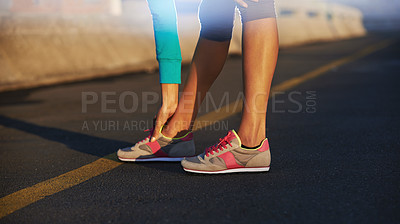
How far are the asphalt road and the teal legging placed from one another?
48 cm

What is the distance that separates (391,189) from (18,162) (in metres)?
1.93

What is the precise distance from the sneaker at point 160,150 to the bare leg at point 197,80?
4 cm

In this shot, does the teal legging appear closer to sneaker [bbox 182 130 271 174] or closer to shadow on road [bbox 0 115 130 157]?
sneaker [bbox 182 130 271 174]

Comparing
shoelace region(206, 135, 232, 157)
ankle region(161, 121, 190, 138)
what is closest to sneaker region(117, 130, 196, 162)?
ankle region(161, 121, 190, 138)

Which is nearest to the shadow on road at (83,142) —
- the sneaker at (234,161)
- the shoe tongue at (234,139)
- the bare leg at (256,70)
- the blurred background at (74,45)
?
the sneaker at (234,161)

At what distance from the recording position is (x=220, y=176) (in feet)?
7.61

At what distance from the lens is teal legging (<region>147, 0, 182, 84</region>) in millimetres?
2504

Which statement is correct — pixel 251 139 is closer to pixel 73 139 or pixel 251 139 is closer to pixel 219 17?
pixel 219 17

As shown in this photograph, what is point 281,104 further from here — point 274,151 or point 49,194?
point 49,194

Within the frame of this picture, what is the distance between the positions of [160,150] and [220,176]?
44 cm

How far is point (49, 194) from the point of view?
6.91 ft

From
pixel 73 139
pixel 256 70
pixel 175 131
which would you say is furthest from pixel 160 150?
pixel 73 139

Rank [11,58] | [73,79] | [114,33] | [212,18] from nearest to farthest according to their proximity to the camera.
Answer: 1. [212,18]
2. [11,58]
3. [73,79]
4. [114,33]

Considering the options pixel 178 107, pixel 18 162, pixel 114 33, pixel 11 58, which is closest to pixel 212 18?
pixel 178 107
